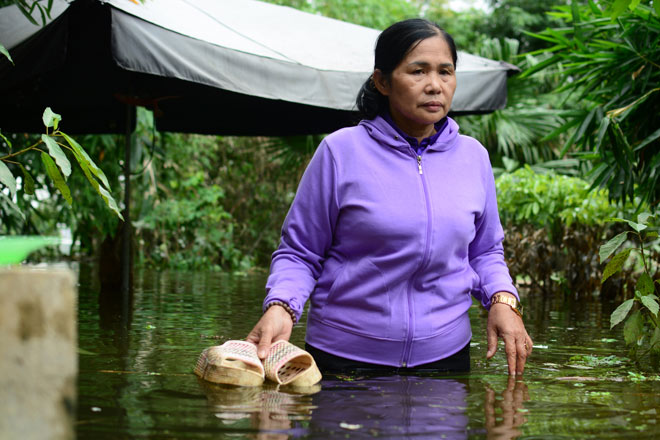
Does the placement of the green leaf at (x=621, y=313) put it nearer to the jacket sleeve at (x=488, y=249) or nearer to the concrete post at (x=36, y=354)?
the jacket sleeve at (x=488, y=249)

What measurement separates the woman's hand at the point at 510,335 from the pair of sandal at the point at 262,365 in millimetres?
582

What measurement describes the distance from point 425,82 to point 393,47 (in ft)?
0.54

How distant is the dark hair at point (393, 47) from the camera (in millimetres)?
2535

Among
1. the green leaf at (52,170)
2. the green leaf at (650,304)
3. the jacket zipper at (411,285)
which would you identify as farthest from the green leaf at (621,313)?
the green leaf at (52,170)

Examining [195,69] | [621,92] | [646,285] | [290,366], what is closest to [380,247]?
[290,366]

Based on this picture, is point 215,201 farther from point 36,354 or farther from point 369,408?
point 36,354

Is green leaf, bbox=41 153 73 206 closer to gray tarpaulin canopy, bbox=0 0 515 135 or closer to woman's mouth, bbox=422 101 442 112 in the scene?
woman's mouth, bbox=422 101 442 112

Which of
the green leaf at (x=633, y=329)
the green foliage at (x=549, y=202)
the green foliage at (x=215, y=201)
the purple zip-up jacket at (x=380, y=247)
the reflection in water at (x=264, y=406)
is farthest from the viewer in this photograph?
the green foliage at (x=215, y=201)

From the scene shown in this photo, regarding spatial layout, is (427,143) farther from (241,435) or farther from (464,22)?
(464,22)

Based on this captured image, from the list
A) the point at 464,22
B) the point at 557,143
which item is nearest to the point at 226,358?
the point at 557,143

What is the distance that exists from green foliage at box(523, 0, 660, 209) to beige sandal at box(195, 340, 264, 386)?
11.2ft

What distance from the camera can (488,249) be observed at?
281 centimetres

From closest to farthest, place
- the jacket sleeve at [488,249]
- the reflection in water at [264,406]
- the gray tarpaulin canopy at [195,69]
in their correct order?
the reflection in water at [264,406], the jacket sleeve at [488,249], the gray tarpaulin canopy at [195,69]

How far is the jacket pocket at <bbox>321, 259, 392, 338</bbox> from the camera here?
2459 mm
